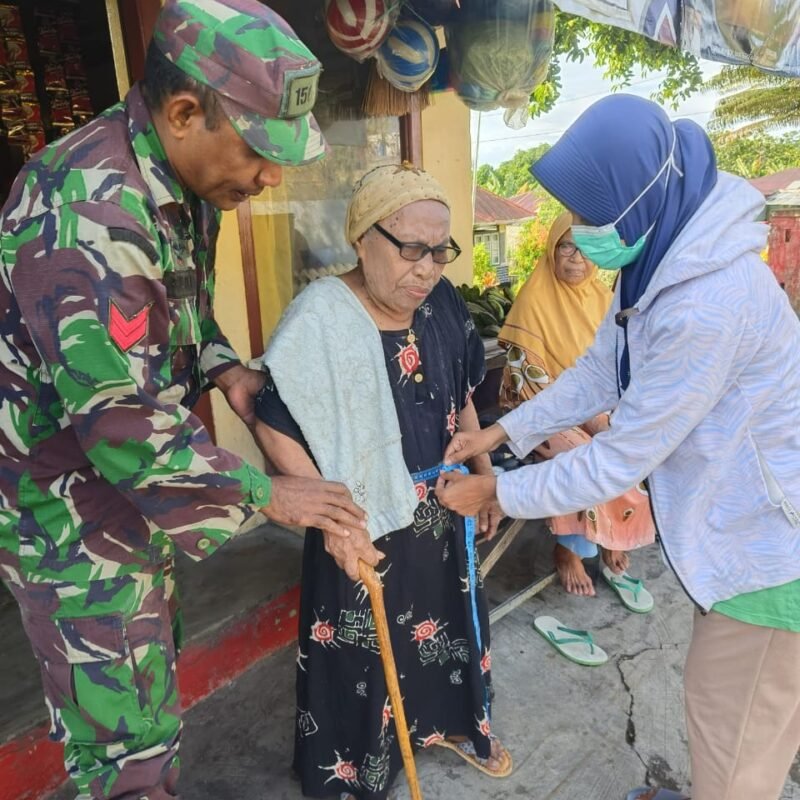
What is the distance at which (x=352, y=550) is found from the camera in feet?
4.77

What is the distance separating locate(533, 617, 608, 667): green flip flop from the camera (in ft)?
8.77

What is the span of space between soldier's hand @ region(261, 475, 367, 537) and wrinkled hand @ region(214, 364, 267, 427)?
1.43ft

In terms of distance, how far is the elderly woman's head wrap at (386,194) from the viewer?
162cm

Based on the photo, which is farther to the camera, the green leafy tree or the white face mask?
the green leafy tree

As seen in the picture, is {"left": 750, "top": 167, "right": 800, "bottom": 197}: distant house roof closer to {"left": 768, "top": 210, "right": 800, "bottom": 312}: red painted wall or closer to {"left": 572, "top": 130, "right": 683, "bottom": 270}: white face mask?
{"left": 768, "top": 210, "right": 800, "bottom": 312}: red painted wall

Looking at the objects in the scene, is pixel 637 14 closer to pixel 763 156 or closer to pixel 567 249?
pixel 567 249

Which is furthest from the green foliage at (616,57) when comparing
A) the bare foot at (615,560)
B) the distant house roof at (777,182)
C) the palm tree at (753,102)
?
the distant house roof at (777,182)

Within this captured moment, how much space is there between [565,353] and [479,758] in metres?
1.71

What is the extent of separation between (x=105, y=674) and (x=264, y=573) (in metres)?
1.51

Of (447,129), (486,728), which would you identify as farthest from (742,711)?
(447,129)

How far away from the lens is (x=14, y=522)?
1.29m

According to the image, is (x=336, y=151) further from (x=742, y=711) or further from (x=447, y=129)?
(x=742, y=711)

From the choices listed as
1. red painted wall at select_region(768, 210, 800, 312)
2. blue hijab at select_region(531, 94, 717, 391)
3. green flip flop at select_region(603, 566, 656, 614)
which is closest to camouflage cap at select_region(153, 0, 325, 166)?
blue hijab at select_region(531, 94, 717, 391)

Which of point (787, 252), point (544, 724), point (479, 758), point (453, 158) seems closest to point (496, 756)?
point (479, 758)
